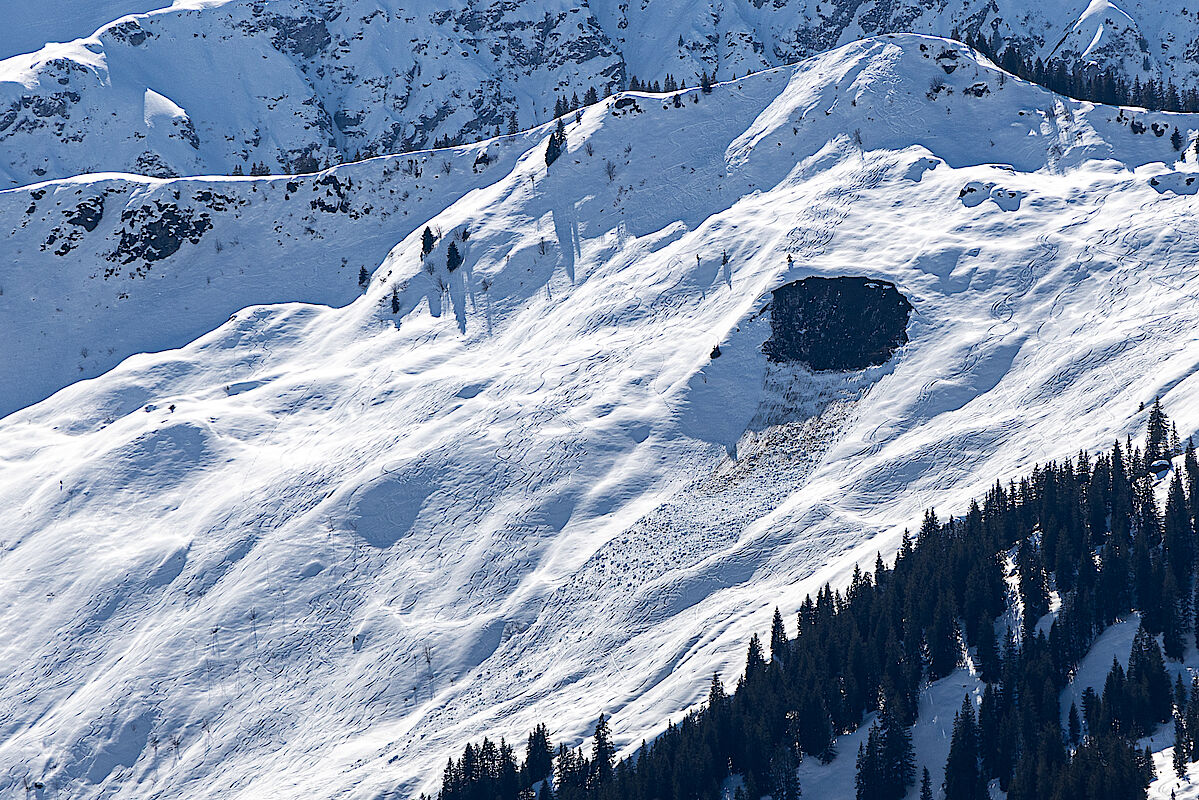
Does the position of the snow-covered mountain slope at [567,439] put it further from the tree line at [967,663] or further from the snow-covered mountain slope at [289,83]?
the snow-covered mountain slope at [289,83]

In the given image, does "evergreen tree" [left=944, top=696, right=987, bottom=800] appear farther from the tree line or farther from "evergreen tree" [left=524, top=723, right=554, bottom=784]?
"evergreen tree" [left=524, top=723, right=554, bottom=784]

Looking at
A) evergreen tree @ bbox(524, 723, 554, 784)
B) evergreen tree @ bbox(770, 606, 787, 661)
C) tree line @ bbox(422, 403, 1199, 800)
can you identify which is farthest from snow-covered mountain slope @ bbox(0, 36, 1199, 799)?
tree line @ bbox(422, 403, 1199, 800)

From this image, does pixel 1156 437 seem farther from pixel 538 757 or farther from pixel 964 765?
pixel 538 757

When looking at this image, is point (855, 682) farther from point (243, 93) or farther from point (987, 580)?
point (243, 93)

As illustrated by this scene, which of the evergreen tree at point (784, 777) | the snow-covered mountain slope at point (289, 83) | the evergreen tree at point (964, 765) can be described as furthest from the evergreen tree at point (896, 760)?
the snow-covered mountain slope at point (289, 83)

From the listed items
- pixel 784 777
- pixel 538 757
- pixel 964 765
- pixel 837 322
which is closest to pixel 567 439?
pixel 837 322

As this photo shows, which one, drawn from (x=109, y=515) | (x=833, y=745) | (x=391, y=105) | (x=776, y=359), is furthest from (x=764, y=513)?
(x=391, y=105)

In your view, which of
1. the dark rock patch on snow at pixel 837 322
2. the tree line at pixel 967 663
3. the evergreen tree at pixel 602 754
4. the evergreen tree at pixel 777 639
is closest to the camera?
the tree line at pixel 967 663

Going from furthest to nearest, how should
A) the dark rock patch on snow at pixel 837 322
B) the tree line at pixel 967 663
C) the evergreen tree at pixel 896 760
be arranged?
the dark rock patch on snow at pixel 837 322 → the evergreen tree at pixel 896 760 → the tree line at pixel 967 663
